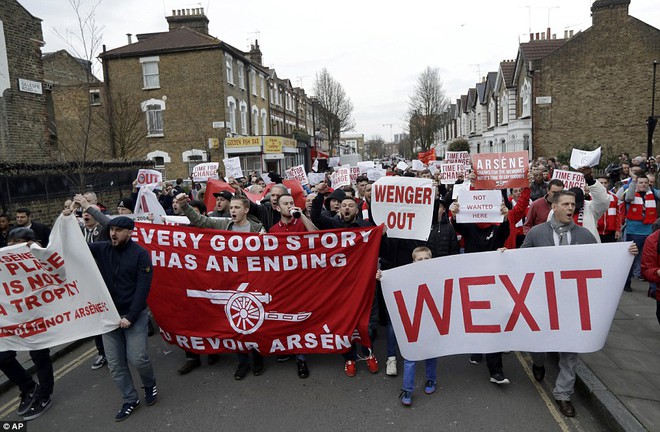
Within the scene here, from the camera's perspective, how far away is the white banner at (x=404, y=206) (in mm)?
5195

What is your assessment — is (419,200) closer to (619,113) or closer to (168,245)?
(168,245)

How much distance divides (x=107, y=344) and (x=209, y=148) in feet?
82.4

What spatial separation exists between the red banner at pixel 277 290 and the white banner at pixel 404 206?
24cm

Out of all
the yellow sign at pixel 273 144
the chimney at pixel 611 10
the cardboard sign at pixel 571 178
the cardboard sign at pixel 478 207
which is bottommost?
the cardboard sign at pixel 478 207

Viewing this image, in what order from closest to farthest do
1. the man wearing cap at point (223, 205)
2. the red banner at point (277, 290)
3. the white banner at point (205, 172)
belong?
1. the red banner at point (277, 290)
2. the man wearing cap at point (223, 205)
3. the white banner at point (205, 172)

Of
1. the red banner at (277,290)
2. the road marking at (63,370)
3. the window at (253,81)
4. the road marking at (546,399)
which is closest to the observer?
the road marking at (546,399)

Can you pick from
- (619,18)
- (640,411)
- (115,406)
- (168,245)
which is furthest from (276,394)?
(619,18)

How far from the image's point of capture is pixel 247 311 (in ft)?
17.4

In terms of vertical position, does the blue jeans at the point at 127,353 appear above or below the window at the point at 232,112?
below

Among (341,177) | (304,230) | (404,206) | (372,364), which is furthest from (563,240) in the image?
(341,177)

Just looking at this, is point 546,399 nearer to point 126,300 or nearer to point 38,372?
point 126,300

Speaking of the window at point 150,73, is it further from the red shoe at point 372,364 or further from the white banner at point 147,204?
the red shoe at point 372,364

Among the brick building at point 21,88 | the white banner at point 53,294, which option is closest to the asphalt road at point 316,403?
the white banner at point 53,294

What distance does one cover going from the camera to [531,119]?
1147 inches
